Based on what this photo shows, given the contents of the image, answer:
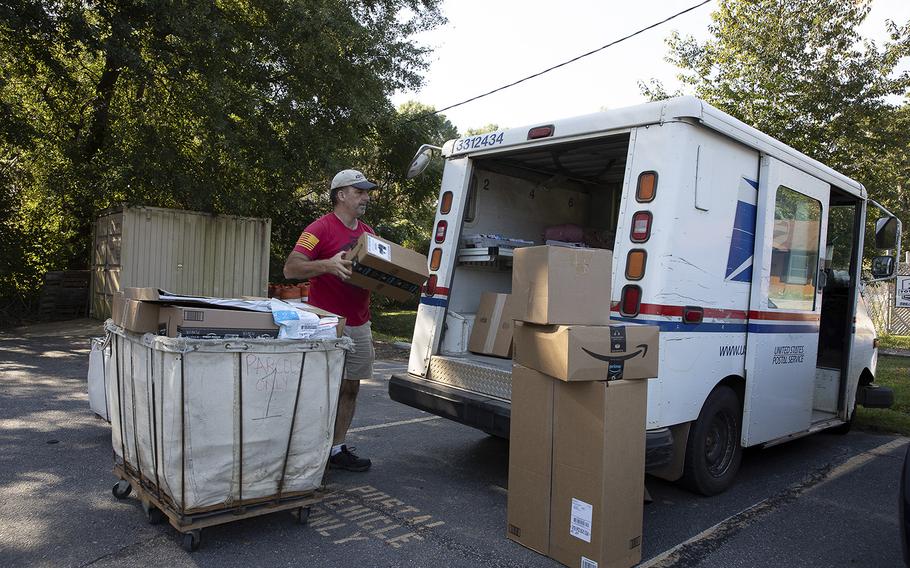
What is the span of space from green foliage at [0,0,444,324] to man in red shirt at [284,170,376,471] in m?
7.91

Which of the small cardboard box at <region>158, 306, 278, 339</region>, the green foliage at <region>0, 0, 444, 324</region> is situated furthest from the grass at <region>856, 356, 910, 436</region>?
the green foliage at <region>0, 0, 444, 324</region>

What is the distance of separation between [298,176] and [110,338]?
9.72m

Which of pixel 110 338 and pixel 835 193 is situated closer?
pixel 110 338

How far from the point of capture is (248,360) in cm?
Result: 286

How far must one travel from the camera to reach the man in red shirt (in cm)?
401

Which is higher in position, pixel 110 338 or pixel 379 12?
pixel 379 12

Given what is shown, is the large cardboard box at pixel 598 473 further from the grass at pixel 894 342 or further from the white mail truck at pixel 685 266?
the grass at pixel 894 342

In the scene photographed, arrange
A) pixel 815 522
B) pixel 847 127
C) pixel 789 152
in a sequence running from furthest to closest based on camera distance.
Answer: pixel 847 127, pixel 789 152, pixel 815 522

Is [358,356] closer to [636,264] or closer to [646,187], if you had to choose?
[636,264]

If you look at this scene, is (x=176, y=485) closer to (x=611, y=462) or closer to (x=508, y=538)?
(x=508, y=538)

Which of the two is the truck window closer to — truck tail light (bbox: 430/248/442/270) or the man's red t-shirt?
truck tail light (bbox: 430/248/442/270)

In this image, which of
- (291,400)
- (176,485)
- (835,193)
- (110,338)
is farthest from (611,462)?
(835,193)

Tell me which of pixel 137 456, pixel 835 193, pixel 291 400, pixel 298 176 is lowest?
pixel 137 456

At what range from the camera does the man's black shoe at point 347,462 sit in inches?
166
